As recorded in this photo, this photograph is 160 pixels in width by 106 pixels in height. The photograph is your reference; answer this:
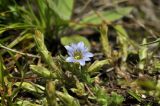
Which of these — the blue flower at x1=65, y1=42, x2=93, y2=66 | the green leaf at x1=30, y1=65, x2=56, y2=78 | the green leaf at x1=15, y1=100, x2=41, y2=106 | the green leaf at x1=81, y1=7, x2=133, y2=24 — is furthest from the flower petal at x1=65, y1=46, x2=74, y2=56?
the green leaf at x1=81, y1=7, x2=133, y2=24

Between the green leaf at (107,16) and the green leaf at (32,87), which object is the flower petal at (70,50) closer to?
the green leaf at (32,87)

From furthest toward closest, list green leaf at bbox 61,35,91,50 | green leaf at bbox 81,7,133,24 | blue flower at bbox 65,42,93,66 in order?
green leaf at bbox 81,7,133,24 → green leaf at bbox 61,35,91,50 → blue flower at bbox 65,42,93,66

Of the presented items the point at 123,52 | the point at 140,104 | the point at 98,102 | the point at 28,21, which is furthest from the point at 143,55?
the point at 28,21

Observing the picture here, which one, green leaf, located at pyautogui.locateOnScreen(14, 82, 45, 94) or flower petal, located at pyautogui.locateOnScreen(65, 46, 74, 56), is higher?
flower petal, located at pyautogui.locateOnScreen(65, 46, 74, 56)

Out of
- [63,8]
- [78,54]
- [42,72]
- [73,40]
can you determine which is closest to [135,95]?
[78,54]

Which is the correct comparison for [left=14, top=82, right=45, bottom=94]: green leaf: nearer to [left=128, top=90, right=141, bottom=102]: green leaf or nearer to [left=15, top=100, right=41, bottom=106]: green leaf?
[left=15, top=100, right=41, bottom=106]: green leaf

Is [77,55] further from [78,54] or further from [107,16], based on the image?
[107,16]

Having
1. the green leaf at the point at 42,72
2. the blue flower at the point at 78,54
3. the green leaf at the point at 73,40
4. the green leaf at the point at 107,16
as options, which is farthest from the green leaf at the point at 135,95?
the green leaf at the point at 107,16
